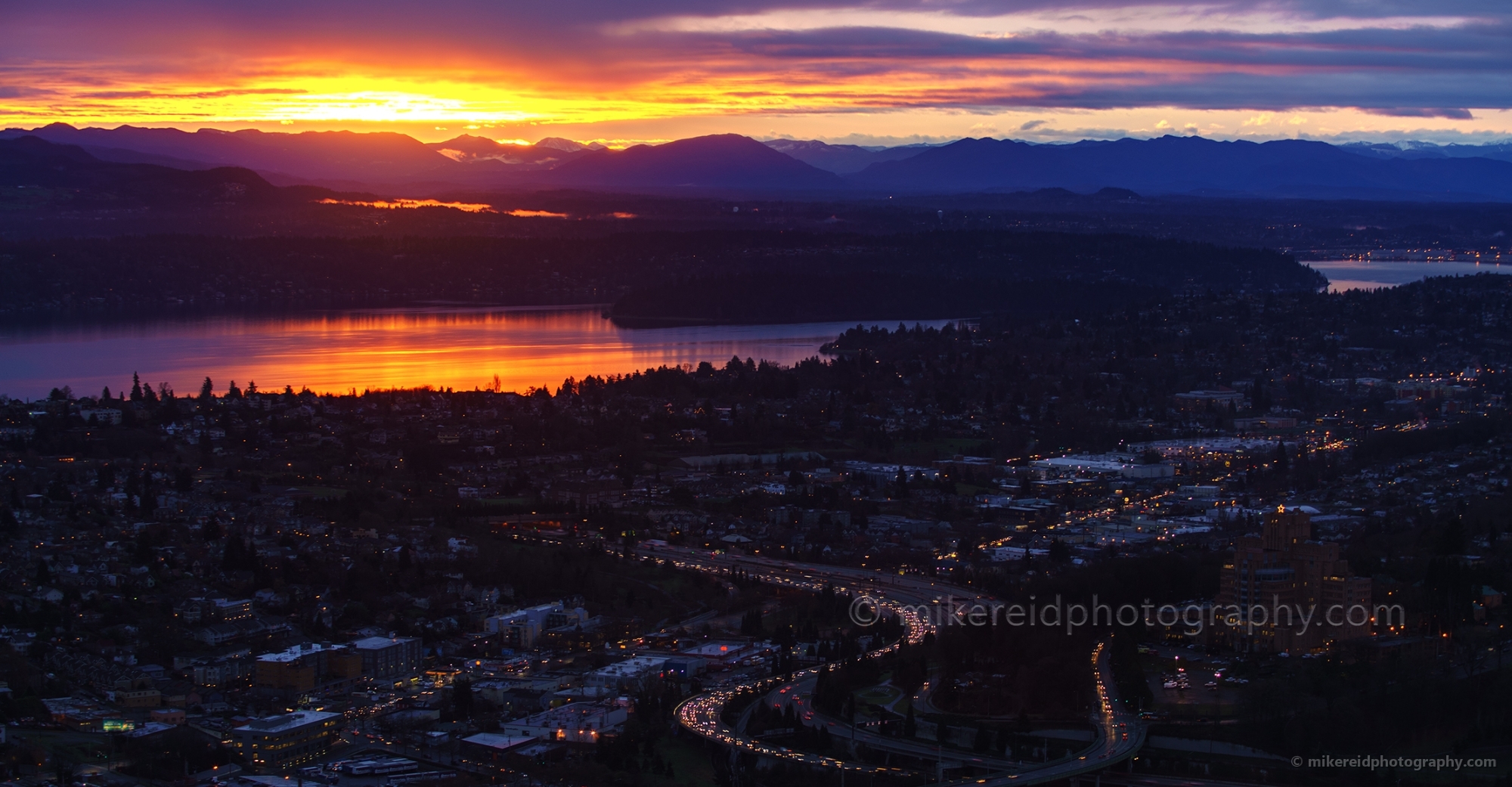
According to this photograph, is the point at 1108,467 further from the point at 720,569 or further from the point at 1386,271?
the point at 1386,271

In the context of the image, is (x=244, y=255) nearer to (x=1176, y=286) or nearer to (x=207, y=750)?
(x=1176, y=286)

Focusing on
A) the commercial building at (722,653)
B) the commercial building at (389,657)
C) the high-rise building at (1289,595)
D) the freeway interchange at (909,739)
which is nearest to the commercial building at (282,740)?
the commercial building at (389,657)

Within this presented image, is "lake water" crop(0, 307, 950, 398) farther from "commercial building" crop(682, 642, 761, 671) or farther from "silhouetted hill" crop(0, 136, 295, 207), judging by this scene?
"silhouetted hill" crop(0, 136, 295, 207)

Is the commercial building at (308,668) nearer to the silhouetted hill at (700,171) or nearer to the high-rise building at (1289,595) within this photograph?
the high-rise building at (1289,595)

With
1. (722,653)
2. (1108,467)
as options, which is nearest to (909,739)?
(722,653)

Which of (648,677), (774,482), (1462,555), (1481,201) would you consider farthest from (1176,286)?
(1481,201)
